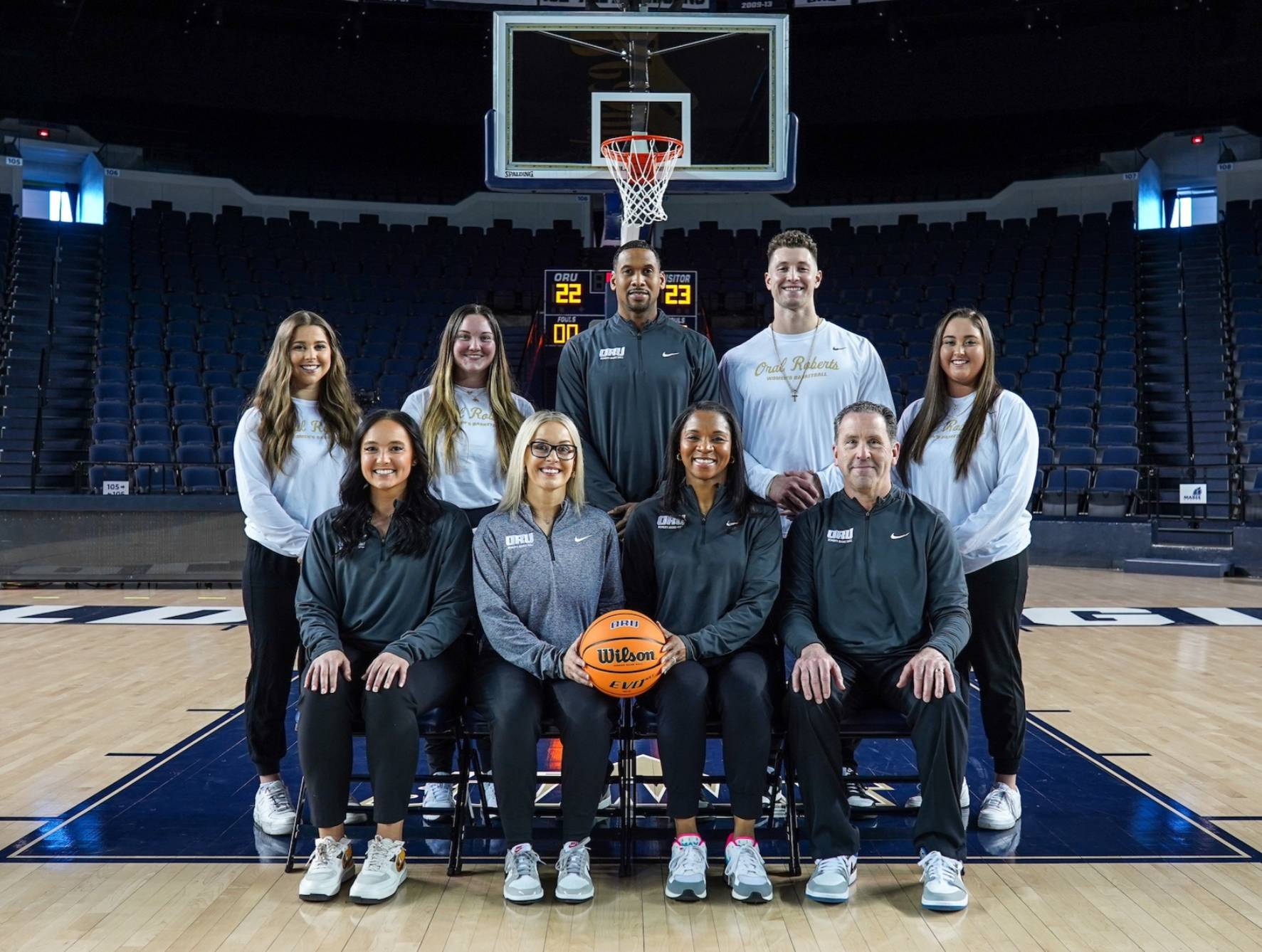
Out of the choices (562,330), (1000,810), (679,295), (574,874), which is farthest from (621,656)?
(679,295)

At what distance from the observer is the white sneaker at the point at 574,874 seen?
258 cm

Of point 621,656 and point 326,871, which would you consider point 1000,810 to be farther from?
point 326,871

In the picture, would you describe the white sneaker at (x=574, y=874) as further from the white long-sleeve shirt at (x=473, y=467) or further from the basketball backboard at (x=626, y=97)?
the basketball backboard at (x=626, y=97)

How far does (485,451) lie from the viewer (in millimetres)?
3262

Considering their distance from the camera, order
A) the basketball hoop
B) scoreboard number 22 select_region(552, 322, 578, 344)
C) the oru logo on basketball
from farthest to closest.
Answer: scoreboard number 22 select_region(552, 322, 578, 344)
the basketball hoop
the oru logo on basketball

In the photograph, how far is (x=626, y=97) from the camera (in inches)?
270

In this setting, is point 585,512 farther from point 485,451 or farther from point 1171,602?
point 1171,602

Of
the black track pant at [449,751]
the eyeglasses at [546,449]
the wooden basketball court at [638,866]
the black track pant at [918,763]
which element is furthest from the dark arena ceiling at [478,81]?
the black track pant at [918,763]

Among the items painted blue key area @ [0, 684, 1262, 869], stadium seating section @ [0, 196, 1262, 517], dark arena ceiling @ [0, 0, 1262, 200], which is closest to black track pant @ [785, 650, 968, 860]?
painted blue key area @ [0, 684, 1262, 869]

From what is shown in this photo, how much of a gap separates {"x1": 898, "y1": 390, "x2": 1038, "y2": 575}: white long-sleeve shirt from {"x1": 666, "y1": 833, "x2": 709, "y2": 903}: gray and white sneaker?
45.8 inches

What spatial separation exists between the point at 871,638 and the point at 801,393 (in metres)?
0.82

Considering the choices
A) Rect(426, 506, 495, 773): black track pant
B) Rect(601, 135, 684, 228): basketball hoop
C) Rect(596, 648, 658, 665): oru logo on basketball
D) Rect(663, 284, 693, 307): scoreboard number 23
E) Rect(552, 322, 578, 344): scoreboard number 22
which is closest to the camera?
Rect(596, 648, 658, 665): oru logo on basketball

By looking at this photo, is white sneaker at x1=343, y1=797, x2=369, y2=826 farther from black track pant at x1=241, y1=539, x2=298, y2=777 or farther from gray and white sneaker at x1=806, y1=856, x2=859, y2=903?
gray and white sneaker at x1=806, y1=856, x2=859, y2=903

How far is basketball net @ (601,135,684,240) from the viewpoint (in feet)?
21.5
